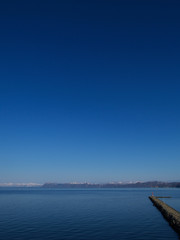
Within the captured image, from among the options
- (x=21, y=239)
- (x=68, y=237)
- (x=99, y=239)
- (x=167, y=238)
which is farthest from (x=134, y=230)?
(x=21, y=239)

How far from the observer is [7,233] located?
89.6 ft

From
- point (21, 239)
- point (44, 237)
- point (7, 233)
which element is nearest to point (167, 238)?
point (44, 237)

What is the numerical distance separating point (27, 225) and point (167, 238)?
19353 millimetres

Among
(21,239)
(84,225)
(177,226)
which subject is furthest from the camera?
(84,225)

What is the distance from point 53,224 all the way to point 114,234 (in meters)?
10.7

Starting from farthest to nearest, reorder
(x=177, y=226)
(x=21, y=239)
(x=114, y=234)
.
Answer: (x=177, y=226), (x=114, y=234), (x=21, y=239)

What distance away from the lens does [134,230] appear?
29.1 m

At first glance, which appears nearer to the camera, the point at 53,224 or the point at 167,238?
the point at 167,238

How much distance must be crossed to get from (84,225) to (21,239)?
10691 millimetres

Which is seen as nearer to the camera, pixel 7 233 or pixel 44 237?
pixel 44 237

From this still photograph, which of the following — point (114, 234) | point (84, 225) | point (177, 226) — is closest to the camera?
point (114, 234)

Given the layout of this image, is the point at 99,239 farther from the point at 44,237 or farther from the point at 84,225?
the point at 84,225

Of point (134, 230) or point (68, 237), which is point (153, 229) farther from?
point (68, 237)

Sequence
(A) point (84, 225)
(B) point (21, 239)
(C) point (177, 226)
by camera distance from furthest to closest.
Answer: (A) point (84, 225), (C) point (177, 226), (B) point (21, 239)
